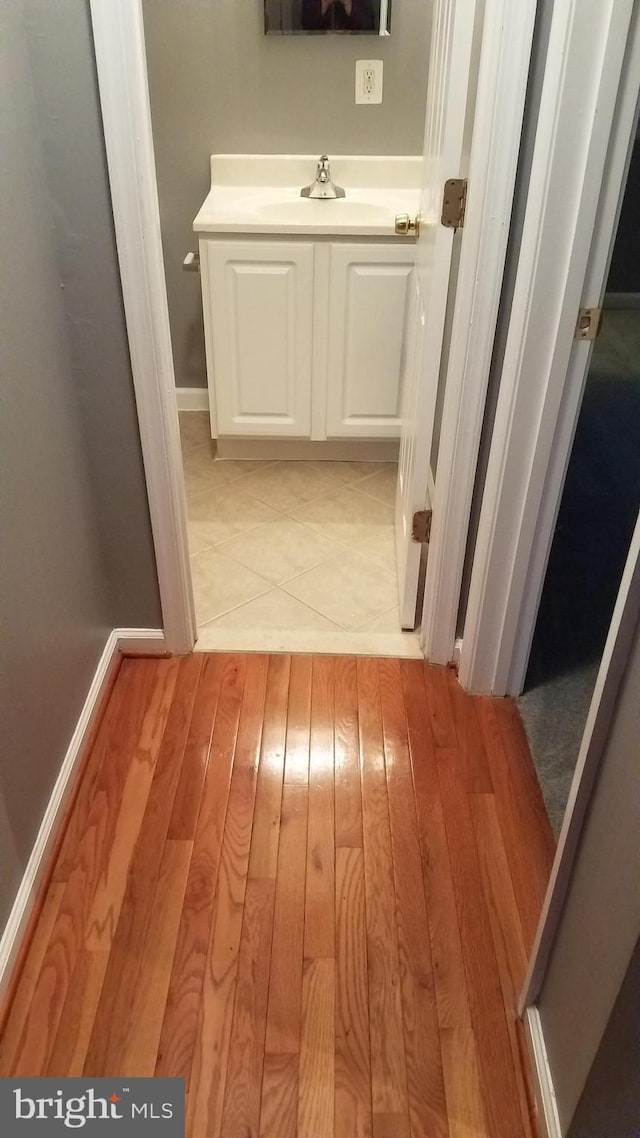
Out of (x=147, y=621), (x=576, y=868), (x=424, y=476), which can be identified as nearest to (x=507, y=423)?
(x=424, y=476)

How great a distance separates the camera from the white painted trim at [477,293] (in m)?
1.42

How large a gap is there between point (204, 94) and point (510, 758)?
231cm

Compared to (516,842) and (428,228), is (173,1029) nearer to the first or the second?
(516,842)

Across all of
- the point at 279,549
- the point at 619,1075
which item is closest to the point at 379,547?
the point at 279,549

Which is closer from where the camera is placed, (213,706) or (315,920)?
(315,920)

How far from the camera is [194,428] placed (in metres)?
3.27

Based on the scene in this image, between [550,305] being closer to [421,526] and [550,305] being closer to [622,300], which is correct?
[421,526]

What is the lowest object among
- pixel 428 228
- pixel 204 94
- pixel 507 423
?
pixel 507 423

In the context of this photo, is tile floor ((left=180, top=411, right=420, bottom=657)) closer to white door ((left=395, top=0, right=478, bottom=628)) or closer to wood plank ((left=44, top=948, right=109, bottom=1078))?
white door ((left=395, top=0, right=478, bottom=628))

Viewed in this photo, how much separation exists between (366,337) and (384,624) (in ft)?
3.29

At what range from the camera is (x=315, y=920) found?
1.53 metres

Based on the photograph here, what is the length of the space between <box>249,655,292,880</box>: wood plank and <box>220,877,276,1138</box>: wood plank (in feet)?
0.16

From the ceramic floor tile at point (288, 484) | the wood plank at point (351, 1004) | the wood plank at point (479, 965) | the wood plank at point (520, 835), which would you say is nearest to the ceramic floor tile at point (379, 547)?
the ceramic floor tile at point (288, 484)

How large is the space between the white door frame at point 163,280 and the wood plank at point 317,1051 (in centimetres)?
88
